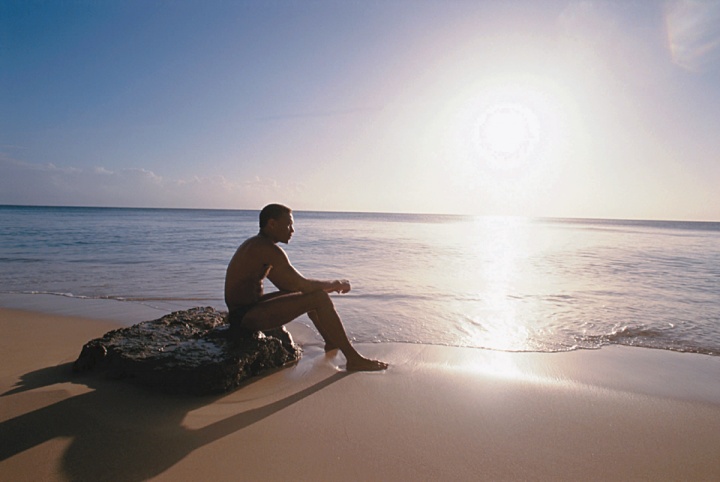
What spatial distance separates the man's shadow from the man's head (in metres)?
1.59

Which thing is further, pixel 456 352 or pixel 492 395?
pixel 456 352

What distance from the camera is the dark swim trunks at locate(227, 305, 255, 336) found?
3984 mm

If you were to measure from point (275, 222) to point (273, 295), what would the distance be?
80cm

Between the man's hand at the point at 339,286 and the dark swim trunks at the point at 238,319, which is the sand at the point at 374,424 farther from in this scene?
the man's hand at the point at 339,286

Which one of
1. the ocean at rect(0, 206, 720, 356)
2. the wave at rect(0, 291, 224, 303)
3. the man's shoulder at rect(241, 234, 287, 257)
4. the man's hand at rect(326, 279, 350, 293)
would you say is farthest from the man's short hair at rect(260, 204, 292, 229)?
the wave at rect(0, 291, 224, 303)

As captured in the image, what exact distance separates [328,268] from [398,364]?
7891 millimetres

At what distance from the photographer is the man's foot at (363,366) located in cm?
405

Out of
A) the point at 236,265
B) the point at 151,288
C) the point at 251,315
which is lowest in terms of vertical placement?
the point at 151,288

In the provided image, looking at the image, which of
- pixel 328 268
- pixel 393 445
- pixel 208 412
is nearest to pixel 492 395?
pixel 393 445

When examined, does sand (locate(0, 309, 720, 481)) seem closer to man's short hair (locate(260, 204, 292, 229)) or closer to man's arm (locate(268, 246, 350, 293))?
man's arm (locate(268, 246, 350, 293))

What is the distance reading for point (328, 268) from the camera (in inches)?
474

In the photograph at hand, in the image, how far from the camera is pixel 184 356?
346 centimetres

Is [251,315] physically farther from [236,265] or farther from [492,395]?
[492,395]

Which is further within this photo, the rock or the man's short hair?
the man's short hair
